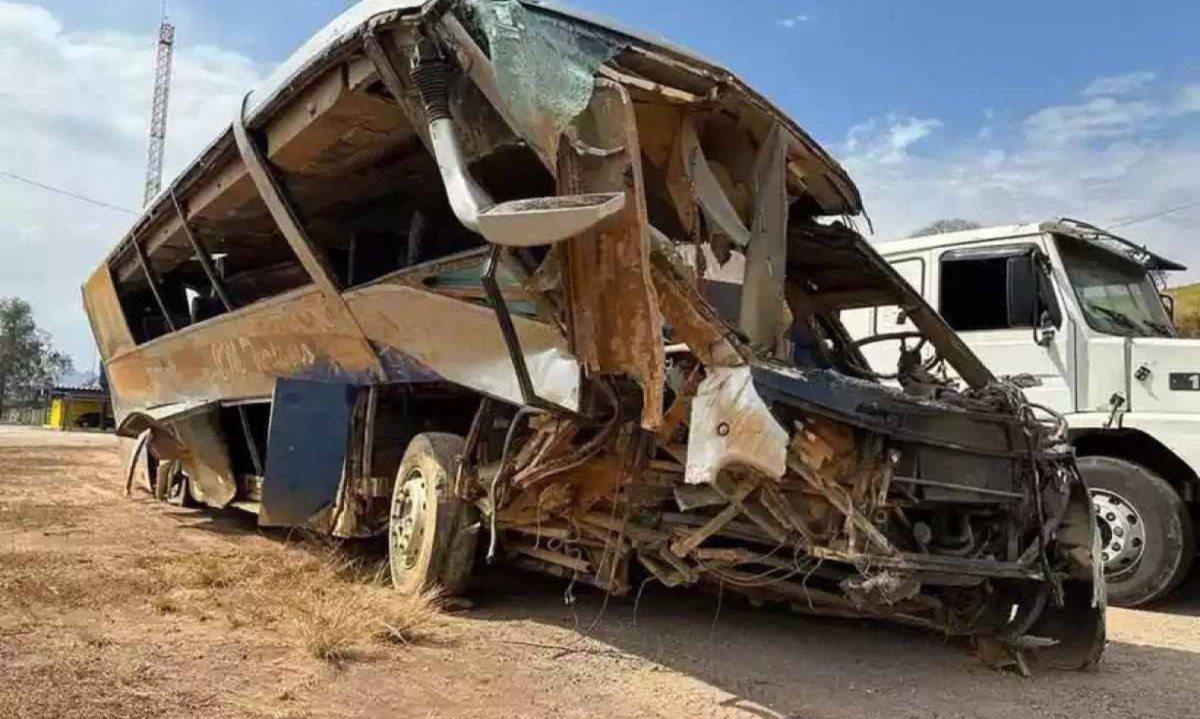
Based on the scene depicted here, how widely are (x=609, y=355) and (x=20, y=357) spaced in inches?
2853

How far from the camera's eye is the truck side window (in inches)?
331

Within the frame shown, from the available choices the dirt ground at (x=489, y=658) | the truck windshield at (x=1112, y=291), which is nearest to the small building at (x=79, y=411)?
the dirt ground at (x=489, y=658)

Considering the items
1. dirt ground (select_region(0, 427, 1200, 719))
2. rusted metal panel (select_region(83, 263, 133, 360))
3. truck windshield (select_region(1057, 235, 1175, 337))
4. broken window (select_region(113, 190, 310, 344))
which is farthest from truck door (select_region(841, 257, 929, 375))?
rusted metal panel (select_region(83, 263, 133, 360))

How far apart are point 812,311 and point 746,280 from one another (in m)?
1.80

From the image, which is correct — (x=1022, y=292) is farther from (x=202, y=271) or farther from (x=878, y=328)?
(x=202, y=271)

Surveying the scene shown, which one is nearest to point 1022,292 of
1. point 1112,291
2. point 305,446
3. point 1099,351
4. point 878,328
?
point 1099,351

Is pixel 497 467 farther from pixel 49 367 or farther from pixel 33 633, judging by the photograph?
pixel 49 367

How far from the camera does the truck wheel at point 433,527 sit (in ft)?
19.1

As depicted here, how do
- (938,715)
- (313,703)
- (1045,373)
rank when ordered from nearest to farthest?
(313,703) → (938,715) → (1045,373)

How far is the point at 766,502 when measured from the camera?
4434 millimetres

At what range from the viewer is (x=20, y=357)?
66.5 m

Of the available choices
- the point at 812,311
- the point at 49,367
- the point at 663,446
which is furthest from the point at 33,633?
the point at 49,367

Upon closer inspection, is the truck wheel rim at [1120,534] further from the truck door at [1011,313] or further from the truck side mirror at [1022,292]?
the truck side mirror at [1022,292]

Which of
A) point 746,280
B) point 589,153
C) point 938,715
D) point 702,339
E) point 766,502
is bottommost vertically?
point 938,715
